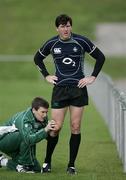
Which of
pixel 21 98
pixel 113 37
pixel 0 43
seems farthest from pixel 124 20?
pixel 21 98

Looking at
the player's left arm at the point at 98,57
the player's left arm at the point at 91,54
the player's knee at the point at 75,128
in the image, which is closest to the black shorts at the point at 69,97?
the player's left arm at the point at 91,54

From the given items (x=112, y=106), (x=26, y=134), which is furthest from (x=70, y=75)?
(x=112, y=106)

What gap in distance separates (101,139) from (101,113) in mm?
5703

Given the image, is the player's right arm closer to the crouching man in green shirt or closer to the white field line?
the crouching man in green shirt

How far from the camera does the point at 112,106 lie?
18531 millimetres

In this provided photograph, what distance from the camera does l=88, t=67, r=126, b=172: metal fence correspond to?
14053mm

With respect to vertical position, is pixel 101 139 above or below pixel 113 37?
below

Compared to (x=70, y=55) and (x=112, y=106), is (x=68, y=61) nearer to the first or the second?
(x=70, y=55)

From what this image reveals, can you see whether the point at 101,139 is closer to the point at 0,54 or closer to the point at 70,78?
the point at 70,78

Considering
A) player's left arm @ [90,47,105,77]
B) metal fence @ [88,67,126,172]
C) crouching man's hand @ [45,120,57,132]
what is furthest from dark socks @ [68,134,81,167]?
player's left arm @ [90,47,105,77]

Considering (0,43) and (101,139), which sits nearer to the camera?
(101,139)

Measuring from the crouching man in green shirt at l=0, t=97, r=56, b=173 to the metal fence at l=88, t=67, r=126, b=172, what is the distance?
116 cm

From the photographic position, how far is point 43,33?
5106cm

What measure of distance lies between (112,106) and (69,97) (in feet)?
18.1
